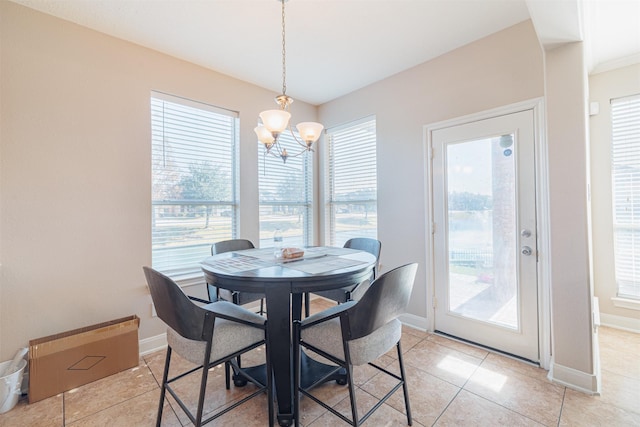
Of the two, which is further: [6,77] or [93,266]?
[93,266]

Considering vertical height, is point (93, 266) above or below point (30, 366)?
above

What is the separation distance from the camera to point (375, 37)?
94.2 inches

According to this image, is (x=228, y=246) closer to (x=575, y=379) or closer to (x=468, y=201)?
(x=468, y=201)

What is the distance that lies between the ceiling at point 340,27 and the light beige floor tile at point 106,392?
109 inches

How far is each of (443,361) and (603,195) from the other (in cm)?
240

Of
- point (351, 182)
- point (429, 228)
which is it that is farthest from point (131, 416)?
point (351, 182)

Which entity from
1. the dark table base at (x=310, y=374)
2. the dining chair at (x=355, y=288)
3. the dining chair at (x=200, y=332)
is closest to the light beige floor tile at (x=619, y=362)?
the dining chair at (x=355, y=288)

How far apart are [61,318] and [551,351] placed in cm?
371

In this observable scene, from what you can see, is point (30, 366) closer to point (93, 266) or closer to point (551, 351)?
point (93, 266)

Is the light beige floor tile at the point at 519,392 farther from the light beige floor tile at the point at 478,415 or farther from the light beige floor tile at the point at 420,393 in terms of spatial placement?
the light beige floor tile at the point at 420,393

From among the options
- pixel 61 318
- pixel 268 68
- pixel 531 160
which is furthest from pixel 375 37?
pixel 61 318

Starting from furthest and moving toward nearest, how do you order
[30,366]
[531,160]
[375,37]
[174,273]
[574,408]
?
[174,273] < [375,37] < [531,160] < [30,366] < [574,408]

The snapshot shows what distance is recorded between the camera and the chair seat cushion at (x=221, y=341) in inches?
55.7

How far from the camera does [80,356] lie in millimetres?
2002
